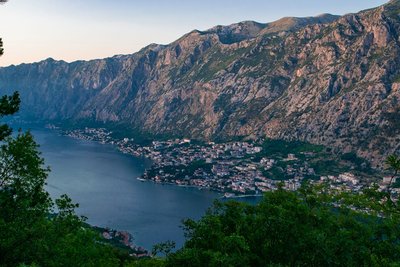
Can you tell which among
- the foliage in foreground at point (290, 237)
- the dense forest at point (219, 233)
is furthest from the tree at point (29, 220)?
the foliage in foreground at point (290, 237)

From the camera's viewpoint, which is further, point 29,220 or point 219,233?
point 219,233

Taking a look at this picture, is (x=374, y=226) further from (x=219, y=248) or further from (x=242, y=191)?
(x=242, y=191)

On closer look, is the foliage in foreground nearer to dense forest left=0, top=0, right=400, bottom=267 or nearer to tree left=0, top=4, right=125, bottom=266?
dense forest left=0, top=0, right=400, bottom=267

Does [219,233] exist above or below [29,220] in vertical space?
below

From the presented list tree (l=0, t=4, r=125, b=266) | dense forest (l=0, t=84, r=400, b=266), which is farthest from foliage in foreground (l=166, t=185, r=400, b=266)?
tree (l=0, t=4, r=125, b=266)

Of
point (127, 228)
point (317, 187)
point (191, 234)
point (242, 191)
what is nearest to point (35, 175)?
point (191, 234)

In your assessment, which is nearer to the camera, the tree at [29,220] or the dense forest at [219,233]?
the tree at [29,220]

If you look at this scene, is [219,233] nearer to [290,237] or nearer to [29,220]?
[290,237]

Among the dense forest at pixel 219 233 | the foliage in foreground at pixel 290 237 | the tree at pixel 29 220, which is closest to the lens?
A: the tree at pixel 29 220

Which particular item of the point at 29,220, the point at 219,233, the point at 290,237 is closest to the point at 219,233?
the point at 219,233

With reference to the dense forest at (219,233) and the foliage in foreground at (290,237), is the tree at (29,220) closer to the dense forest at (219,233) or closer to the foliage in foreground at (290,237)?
the dense forest at (219,233)
